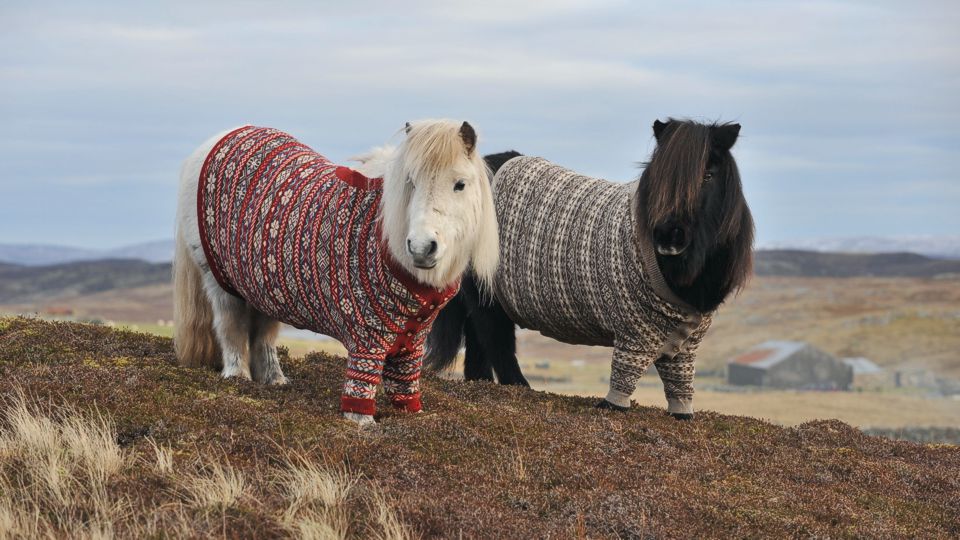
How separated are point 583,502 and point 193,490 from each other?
2.33m

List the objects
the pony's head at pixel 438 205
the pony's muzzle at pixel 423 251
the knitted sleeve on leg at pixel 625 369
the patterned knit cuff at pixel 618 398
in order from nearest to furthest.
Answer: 1. the pony's muzzle at pixel 423 251
2. the pony's head at pixel 438 205
3. the knitted sleeve on leg at pixel 625 369
4. the patterned knit cuff at pixel 618 398

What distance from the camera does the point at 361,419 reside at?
24.6ft

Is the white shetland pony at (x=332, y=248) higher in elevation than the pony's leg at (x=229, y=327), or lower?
higher

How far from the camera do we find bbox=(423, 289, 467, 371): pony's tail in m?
10.8

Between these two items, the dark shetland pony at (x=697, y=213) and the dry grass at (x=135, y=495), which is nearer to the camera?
the dry grass at (x=135, y=495)

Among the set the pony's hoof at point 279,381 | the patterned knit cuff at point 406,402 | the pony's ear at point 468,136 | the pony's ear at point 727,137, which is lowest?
the pony's hoof at point 279,381

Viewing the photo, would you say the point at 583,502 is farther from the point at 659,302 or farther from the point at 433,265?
the point at 659,302

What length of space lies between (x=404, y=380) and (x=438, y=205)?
188 centimetres

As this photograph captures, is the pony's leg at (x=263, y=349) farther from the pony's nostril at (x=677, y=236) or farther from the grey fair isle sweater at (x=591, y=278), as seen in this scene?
the pony's nostril at (x=677, y=236)

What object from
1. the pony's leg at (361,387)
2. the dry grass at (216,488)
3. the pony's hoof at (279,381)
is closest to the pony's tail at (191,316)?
the pony's hoof at (279,381)

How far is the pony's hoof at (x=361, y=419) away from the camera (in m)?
7.45

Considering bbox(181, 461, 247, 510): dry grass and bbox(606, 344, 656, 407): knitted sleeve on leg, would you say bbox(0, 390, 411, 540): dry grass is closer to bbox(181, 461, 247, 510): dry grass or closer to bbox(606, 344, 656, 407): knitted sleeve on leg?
bbox(181, 461, 247, 510): dry grass

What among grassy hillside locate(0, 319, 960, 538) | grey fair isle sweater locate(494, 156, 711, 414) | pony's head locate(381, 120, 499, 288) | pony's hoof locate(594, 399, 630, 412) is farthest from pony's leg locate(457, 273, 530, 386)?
pony's head locate(381, 120, 499, 288)

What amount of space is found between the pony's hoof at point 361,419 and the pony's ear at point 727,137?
3513mm
